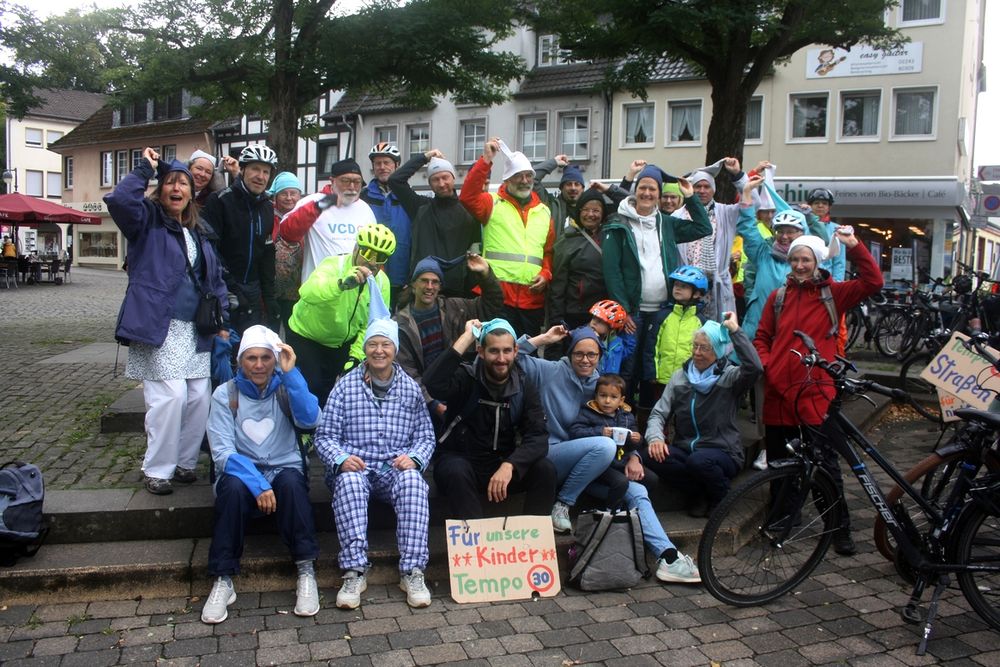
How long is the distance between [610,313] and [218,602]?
2.97 m

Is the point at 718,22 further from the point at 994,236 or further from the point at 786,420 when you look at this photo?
the point at 994,236

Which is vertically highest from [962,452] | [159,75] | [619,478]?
[159,75]

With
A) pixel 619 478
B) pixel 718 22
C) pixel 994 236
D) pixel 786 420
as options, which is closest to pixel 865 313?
pixel 718 22

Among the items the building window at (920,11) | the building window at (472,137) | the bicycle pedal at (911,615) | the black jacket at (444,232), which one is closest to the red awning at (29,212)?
the building window at (472,137)

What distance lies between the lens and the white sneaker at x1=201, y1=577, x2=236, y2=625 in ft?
13.2

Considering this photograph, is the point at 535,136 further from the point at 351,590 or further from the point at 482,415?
the point at 351,590

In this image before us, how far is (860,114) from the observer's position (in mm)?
25234

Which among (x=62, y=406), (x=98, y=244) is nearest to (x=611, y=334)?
(x=62, y=406)

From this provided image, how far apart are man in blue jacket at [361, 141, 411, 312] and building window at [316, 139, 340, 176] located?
2850cm

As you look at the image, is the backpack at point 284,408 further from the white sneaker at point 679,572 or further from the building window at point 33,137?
the building window at point 33,137

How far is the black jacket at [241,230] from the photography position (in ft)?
19.0

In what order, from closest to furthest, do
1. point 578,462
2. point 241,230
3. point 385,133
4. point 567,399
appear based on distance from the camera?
point 578,462, point 567,399, point 241,230, point 385,133

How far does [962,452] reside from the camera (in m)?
4.47

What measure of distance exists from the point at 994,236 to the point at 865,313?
35.6m
